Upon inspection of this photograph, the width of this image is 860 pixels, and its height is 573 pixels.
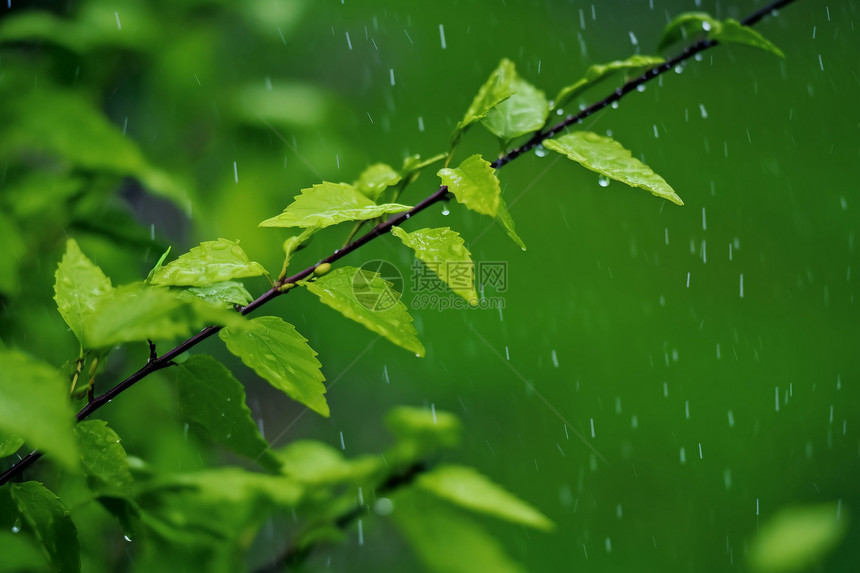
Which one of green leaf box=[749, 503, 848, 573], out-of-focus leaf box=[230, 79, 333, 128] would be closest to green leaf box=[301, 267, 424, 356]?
green leaf box=[749, 503, 848, 573]

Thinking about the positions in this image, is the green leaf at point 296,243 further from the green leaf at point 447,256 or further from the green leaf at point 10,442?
the green leaf at point 10,442

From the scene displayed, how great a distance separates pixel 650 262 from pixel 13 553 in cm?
280

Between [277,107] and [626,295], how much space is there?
7.00ft

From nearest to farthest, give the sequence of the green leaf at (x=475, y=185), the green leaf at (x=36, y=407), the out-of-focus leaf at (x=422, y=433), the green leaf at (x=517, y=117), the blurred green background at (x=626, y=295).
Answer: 1. the green leaf at (x=36, y=407)
2. the green leaf at (x=475, y=185)
3. the green leaf at (x=517, y=117)
4. the out-of-focus leaf at (x=422, y=433)
5. the blurred green background at (x=626, y=295)

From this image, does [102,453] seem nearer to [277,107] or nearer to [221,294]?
[221,294]

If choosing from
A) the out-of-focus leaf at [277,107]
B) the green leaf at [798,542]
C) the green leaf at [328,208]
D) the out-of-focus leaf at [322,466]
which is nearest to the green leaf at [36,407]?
the green leaf at [328,208]

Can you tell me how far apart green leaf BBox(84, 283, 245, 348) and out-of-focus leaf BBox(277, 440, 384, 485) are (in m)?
0.23

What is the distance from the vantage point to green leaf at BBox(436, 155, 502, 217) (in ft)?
1.38

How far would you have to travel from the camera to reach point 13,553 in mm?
464

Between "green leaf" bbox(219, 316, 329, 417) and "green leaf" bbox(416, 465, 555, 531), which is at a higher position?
"green leaf" bbox(219, 316, 329, 417)

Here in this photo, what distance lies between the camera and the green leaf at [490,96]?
469 millimetres

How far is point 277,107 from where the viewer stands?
1.11 m

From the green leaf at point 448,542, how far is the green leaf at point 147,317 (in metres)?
0.31

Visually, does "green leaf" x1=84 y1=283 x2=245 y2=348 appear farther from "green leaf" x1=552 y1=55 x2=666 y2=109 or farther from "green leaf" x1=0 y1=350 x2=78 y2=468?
"green leaf" x1=552 y1=55 x2=666 y2=109
